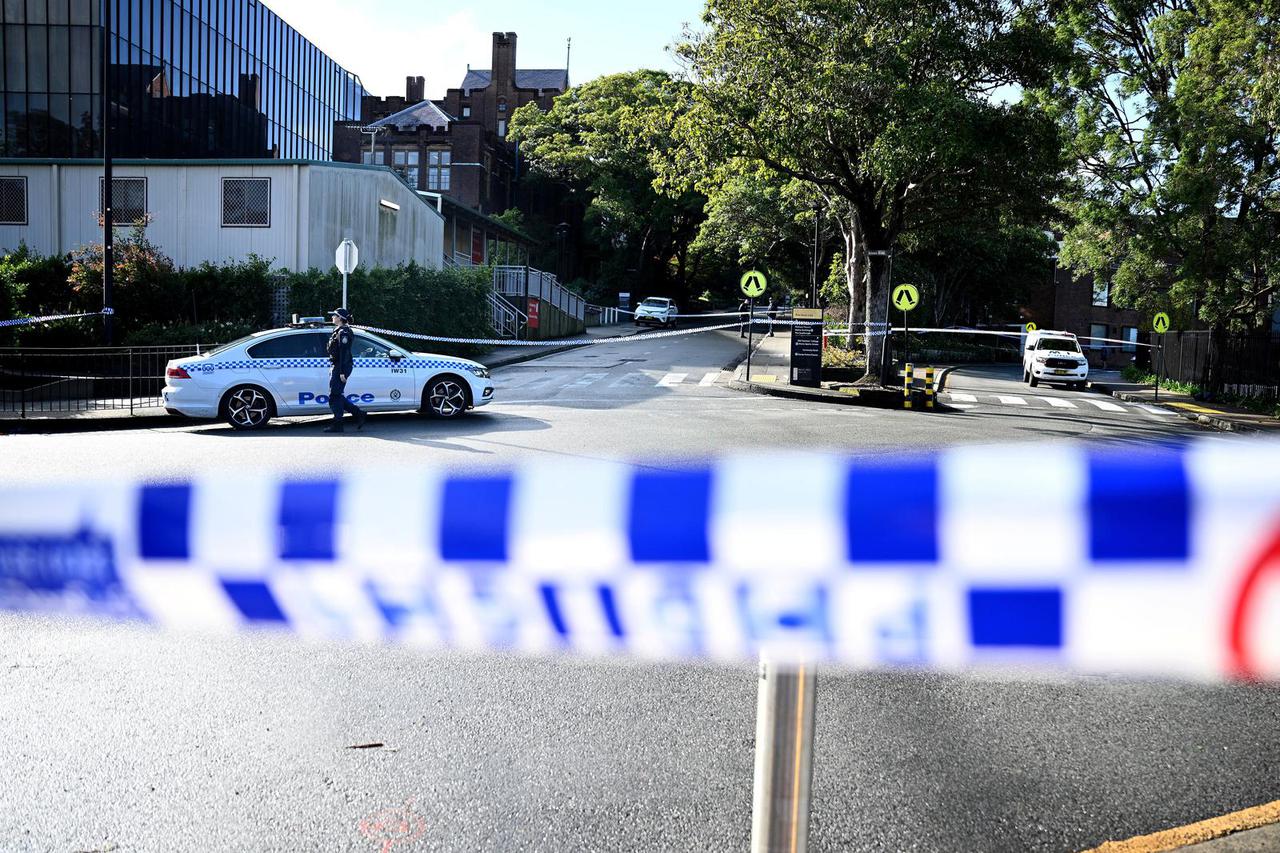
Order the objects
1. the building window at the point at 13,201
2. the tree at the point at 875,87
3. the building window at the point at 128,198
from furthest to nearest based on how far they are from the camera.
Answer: the building window at the point at 13,201 < the building window at the point at 128,198 < the tree at the point at 875,87

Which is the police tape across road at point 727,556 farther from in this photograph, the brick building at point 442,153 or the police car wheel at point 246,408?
the brick building at point 442,153

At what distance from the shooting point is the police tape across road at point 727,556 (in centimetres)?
116

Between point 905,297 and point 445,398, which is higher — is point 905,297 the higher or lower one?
the higher one

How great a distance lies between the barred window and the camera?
27.9m

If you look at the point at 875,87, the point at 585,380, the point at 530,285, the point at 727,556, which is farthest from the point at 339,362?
the point at 530,285

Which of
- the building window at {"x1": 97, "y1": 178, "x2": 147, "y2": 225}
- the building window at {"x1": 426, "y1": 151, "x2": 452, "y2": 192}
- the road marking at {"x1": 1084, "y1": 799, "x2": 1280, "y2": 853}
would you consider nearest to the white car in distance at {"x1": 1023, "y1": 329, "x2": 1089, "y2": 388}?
the building window at {"x1": 97, "y1": 178, "x2": 147, "y2": 225}

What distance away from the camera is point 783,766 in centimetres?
162

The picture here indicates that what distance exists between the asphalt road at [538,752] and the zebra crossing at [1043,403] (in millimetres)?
17648

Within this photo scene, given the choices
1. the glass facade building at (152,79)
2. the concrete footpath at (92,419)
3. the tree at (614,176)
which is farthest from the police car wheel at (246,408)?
the tree at (614,176)

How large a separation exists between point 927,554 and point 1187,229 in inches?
1103

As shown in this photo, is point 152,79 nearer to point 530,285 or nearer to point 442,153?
point 530,285

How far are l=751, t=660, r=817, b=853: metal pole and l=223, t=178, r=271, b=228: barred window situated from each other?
28.6 meters

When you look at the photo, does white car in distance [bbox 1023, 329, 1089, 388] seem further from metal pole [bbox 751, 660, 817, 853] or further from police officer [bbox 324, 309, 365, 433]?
metal pole [bbox 751, 660, 817, 853]

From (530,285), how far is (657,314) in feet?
41.6
